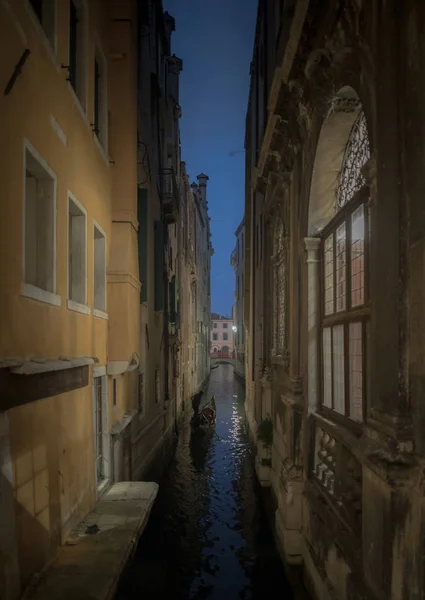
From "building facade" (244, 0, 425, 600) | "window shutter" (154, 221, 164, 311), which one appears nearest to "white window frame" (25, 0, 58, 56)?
"building facade" (244, 0, 425, 600)

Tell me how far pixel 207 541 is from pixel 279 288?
218 inches

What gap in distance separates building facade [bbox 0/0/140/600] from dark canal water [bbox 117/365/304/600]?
1738 millimetres

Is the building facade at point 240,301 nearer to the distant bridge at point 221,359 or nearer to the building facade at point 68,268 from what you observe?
the distant bridge at point 221,359

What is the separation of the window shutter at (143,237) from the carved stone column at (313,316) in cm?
597

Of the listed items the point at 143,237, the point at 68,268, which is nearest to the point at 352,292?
the point at 68,268

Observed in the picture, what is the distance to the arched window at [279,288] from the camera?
11.2 m

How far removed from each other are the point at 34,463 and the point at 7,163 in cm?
307

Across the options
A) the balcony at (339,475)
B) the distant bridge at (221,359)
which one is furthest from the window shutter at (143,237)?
the distant bridge at (221,359)

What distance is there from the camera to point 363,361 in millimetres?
5457

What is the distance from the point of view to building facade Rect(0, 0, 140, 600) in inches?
195

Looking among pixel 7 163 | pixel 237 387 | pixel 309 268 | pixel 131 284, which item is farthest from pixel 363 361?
pixel 237 387

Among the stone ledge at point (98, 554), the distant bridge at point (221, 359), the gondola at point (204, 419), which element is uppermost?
the stone ledge at point (98, 554)

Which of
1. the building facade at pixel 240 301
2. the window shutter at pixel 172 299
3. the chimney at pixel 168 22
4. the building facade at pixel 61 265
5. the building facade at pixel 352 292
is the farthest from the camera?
the building facade at pixel 240 301

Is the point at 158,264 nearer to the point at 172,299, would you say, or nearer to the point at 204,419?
the point at 172,299
